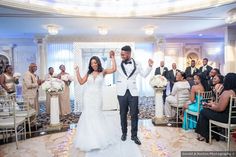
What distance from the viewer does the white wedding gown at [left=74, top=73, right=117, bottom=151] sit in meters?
3.01

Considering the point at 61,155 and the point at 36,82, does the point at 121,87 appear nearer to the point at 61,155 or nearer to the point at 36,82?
the point at 61,155

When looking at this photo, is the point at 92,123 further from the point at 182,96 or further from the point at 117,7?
the point at 117,7

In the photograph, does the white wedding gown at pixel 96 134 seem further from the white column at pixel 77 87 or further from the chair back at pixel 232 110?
the white column at pixel 77 87

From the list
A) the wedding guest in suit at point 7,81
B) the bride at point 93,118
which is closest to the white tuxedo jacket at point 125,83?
the bride at point 93,118

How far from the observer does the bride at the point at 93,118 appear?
3.02m

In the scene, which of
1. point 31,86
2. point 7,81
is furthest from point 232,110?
point 7,81

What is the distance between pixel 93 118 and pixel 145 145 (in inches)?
38.8

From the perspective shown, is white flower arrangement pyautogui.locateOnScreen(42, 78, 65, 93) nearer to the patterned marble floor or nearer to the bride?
the patterned marble floor

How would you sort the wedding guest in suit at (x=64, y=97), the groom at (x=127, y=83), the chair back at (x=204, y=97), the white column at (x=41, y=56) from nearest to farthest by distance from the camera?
the groom at (x=127, y=83), the chair back at (x=204, y=97), the wedding guest in suit at (x=64, y=97), the white column at (x=41, y=56)

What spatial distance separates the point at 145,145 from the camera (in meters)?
3.22

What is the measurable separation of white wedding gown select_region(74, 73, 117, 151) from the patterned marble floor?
19 cm

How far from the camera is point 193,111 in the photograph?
3.77 meters

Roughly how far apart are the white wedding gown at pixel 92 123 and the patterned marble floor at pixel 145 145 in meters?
0.19

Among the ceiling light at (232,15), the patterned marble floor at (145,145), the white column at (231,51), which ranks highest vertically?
the ceiling light at (232,15)
